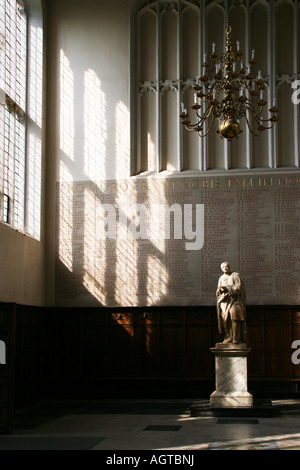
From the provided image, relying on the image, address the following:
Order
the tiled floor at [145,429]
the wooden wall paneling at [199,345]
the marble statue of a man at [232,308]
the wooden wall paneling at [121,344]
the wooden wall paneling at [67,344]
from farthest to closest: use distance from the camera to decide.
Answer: the wooden wall paneling at [67,344], the wooden wall paneling at [121,344], the wooden wall paneling at [199,345], the marble statue of a man at [232,308], the tiled floor at [145,429]

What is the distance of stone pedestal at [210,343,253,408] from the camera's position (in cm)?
1213

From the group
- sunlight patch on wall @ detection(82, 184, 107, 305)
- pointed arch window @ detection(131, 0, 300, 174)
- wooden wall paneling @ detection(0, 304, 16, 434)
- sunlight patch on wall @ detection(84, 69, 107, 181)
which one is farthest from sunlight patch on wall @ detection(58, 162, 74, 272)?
wooden wall paneling @ detection(0, 304, 16, 434)

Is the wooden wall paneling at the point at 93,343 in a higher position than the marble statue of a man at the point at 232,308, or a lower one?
lower

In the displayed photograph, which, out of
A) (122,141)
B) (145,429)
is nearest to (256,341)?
(145,429)

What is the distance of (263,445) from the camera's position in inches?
343

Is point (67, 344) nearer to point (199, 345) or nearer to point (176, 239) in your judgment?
point (199, 345)

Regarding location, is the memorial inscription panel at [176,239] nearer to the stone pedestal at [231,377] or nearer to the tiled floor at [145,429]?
the tiled floor at [145,429]

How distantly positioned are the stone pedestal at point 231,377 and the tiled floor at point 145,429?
0.63 meters

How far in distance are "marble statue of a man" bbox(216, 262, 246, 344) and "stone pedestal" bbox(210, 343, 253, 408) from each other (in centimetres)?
24

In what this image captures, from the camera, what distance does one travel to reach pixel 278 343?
49.2ft

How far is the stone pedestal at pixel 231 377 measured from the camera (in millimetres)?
12133

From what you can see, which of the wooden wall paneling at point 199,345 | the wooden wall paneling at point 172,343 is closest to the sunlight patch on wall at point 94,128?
the wooden wall paneling at point 172,343

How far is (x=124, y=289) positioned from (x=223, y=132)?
6.78 m

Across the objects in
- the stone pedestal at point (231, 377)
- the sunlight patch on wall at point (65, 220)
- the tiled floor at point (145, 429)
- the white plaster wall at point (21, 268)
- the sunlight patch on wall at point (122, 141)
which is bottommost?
the tiled floor at point (145, 429)
